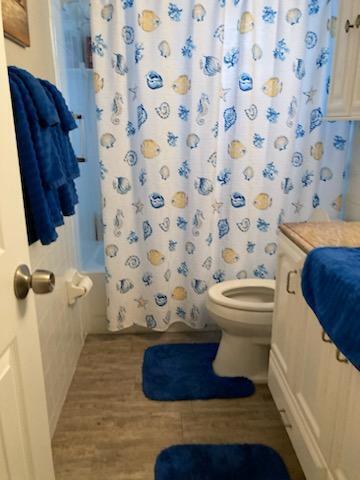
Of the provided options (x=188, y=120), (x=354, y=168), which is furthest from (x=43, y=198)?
(x=354, y=168)

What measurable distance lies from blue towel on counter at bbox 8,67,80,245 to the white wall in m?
0.18

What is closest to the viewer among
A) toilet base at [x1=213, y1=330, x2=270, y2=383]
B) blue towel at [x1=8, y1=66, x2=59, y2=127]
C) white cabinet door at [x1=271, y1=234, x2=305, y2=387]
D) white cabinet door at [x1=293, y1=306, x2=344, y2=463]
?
white cabinet door at [x1=293, y1=306, x2=344, y2=463]

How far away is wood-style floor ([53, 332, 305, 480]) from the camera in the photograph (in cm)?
140

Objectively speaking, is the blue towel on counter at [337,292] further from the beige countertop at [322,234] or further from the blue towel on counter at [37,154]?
the blue towel on counter at [37,154]

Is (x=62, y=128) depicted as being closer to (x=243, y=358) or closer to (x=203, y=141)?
(x=203, y=141)

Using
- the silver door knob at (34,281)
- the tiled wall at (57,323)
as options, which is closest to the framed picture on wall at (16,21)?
the tiled wall at (57,323)

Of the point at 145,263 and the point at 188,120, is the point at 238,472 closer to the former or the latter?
the point at 145,263

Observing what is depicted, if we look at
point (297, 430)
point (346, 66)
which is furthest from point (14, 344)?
point (346, 66)

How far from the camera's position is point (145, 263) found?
2.13 metres

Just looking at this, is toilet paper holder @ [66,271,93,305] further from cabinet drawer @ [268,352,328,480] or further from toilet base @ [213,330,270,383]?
cabinet drawer @ [268,352,328,480]

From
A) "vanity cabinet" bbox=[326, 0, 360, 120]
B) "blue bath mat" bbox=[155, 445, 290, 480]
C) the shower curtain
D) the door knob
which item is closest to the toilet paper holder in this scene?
the shower curtain

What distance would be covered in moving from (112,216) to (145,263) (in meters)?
0.34

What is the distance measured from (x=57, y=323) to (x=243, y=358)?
0.93 m

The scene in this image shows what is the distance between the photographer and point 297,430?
126 centimetres
